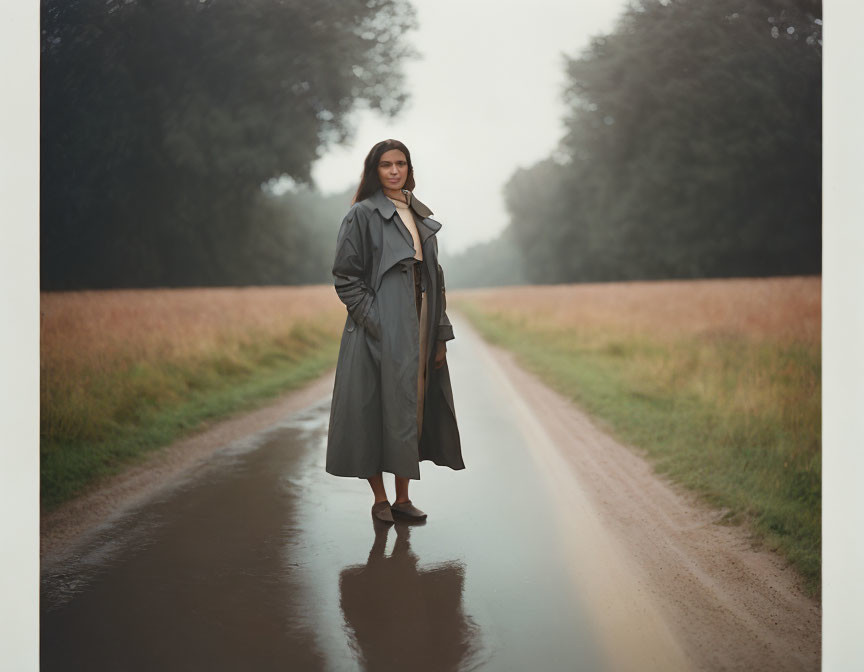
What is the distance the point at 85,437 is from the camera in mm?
4574

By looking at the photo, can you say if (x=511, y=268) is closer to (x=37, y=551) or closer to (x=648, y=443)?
(x=648, y=443)

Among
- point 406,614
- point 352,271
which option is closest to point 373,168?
point 352,271

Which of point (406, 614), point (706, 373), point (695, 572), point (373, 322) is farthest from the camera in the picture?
point (706, 373)

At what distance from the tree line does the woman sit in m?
1.07

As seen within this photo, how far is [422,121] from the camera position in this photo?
14.7 feet

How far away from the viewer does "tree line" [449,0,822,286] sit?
4.39 metres

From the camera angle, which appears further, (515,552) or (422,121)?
(422,121)

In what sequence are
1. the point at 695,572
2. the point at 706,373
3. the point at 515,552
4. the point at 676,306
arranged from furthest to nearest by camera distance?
the point at 676,306 < the point at 706,373 < the point at 515,552 < the point at 695,572

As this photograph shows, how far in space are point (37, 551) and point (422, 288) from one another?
6.86 feet

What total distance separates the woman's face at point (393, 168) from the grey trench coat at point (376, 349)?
8 centimetres

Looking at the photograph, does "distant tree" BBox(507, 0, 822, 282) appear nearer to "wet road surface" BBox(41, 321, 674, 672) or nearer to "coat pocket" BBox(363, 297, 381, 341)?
"coat pocket" BBox(363, 297, 381, 341)

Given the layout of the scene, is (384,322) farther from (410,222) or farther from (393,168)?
(393,168)

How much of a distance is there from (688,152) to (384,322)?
376 cm

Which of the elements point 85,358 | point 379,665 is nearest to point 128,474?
point 85,358
